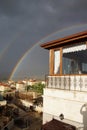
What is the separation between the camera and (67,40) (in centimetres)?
1053

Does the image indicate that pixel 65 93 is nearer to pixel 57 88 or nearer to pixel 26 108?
pixel 57 88

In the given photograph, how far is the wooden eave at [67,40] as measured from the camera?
31.8 feet

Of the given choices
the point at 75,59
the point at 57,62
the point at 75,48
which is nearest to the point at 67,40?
the point at 75,48

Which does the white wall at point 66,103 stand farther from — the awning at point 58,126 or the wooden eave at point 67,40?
the wooden eave at point 67,40

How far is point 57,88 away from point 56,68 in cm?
142

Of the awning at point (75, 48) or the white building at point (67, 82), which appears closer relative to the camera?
the white building at point (67, 82)

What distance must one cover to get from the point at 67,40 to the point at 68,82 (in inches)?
98.6

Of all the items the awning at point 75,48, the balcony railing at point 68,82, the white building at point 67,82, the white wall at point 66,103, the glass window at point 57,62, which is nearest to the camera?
the white wall at point 66,103

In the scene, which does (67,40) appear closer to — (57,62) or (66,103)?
(57,62)

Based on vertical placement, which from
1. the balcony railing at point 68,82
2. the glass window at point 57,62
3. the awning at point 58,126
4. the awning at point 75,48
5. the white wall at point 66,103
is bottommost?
the awning at point 58,126

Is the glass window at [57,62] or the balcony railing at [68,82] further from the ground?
the glass window at [57,62]

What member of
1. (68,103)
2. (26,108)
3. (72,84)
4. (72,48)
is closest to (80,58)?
(72,48)

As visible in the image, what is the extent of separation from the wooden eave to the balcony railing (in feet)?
6.79

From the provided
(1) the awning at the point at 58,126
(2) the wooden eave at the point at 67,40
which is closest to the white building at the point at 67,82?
(2) the wooden eave at the point at 67,40
